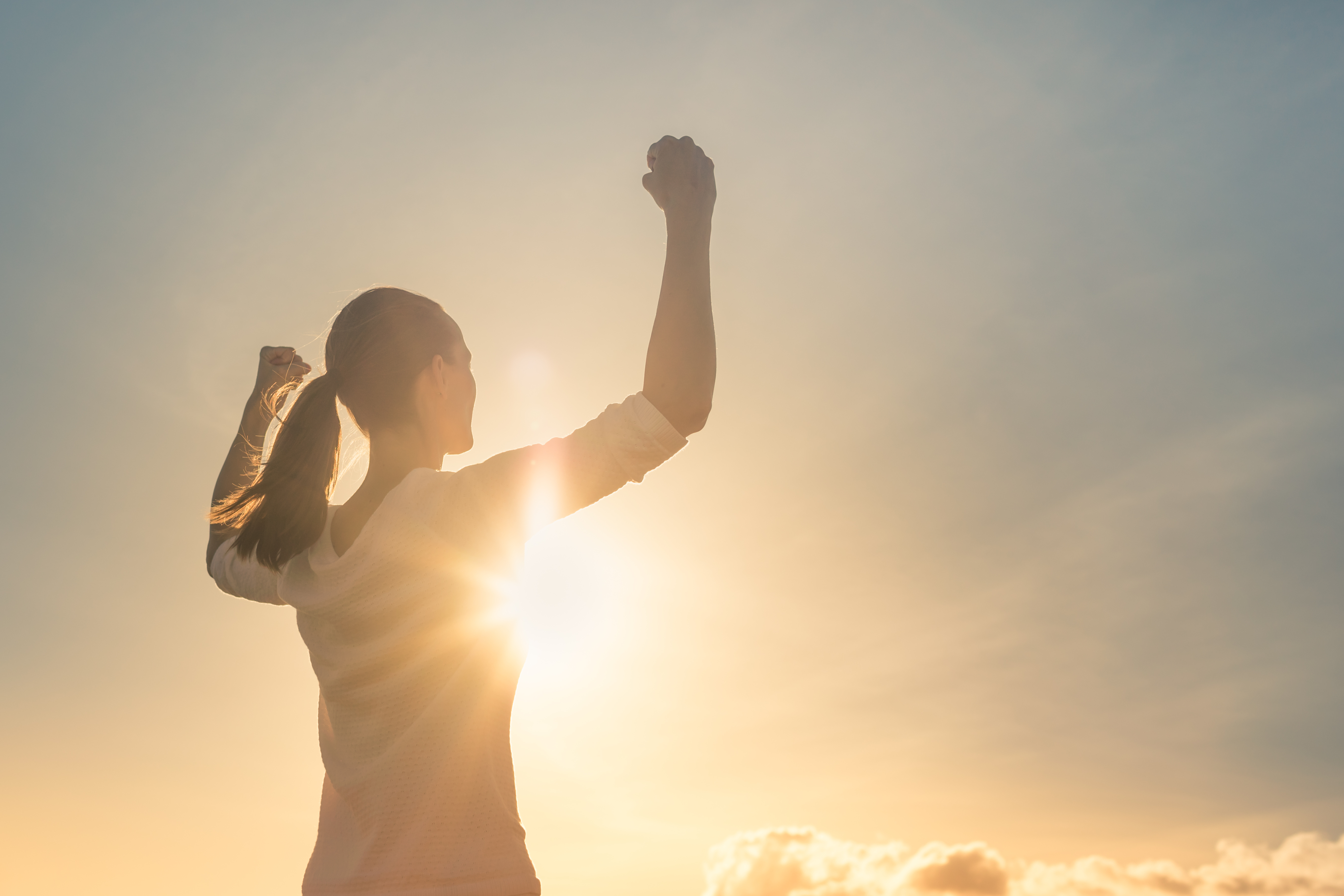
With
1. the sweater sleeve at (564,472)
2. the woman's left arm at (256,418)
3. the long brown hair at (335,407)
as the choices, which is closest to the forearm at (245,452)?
the woman's left arm at (256,418)

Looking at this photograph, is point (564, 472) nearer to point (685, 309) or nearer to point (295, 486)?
point (685, 309)

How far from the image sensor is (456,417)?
12.9ft

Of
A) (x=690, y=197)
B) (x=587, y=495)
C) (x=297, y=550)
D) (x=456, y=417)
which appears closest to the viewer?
(x=587, y=495)

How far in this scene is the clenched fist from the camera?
3.25 meters

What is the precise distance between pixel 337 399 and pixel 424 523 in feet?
3.67

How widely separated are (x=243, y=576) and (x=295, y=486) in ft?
2.48

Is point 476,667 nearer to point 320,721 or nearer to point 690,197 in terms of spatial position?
point 320,721

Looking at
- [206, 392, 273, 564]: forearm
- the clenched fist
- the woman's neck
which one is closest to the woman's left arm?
[206, 392, 273, 564]: forearm

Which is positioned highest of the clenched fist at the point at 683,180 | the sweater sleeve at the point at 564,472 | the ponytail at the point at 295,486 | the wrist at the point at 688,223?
the clenched fist at the point at 683,180

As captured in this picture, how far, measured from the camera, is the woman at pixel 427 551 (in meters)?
3.04

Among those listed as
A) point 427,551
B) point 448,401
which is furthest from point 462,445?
point 427,551

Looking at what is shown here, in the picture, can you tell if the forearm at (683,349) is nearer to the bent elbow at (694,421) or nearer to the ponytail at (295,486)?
the bent elbow at (694,421)

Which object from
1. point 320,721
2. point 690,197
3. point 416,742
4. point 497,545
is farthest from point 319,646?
point 690,197

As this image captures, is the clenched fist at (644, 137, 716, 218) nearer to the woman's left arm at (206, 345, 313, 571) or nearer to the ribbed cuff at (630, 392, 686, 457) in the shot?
the ribbed cuff at (630, 392, 686, 457)
